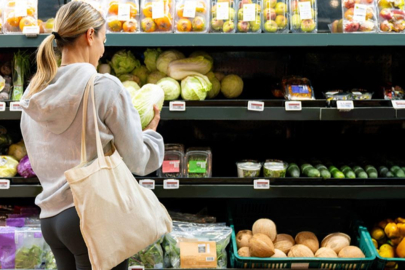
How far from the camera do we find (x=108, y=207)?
1.56m

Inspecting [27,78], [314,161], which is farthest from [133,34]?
[314,161]

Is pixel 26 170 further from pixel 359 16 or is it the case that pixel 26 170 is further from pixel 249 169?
pixel 359 16

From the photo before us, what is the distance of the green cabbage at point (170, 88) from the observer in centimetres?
276

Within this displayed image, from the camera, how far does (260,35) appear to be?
8.63 feet

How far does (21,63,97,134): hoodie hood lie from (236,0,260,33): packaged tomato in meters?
1.38

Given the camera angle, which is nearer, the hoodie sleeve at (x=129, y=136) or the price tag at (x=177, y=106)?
the hoodie sleeve at (x=129, y=136)

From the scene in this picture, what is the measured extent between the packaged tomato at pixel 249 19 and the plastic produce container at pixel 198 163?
0.83m

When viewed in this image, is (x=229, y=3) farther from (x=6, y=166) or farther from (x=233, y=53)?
(x=6, y=166)

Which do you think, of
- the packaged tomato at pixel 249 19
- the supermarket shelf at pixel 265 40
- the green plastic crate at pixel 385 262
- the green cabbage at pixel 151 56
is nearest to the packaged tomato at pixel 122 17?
the supermarket shelf at pixel 265 40

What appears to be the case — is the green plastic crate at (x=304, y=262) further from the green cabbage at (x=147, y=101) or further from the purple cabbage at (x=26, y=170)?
the purple cabbage at (x=26, y=170)

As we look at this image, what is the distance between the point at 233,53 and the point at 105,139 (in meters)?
1.93

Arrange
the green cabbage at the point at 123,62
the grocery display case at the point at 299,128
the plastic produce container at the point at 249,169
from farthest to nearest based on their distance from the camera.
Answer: the grocery display case at the point at 299,128 → the green cabbage at the point at 123,62 → the plastic produce container at the point at 249,169

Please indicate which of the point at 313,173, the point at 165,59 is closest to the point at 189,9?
the point at 165,59

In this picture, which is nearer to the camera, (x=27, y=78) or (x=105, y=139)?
(x=105, y=139)
